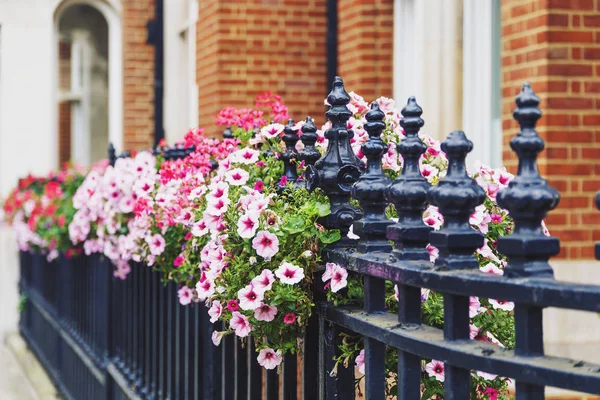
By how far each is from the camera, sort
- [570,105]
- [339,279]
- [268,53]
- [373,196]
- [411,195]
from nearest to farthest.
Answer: [411,195], [373,196], [339,279], [570,105], [268,53]

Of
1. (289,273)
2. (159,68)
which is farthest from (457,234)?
(159,68)

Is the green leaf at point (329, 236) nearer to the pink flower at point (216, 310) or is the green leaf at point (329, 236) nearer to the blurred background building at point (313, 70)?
the pink flower at point (216, 310)

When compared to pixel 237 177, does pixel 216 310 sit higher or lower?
lower

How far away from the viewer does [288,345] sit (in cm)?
270

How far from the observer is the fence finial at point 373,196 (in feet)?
7.66

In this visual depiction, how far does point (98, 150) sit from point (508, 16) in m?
10.6

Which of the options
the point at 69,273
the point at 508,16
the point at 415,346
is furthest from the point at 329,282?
the point at 69,273

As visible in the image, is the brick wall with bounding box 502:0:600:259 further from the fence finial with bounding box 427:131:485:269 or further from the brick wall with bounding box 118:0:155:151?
the brick wall with bounding box 118:0:155:151

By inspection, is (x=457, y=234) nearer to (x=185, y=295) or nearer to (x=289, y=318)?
(x=289, y=318)

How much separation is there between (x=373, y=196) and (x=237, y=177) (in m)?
0.85

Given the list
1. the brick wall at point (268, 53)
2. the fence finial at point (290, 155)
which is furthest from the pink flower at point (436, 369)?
the brick wall at point (268, 53)

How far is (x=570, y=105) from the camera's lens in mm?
4762

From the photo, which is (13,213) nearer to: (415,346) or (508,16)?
(508,16)

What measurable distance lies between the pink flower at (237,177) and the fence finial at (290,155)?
0.12m
